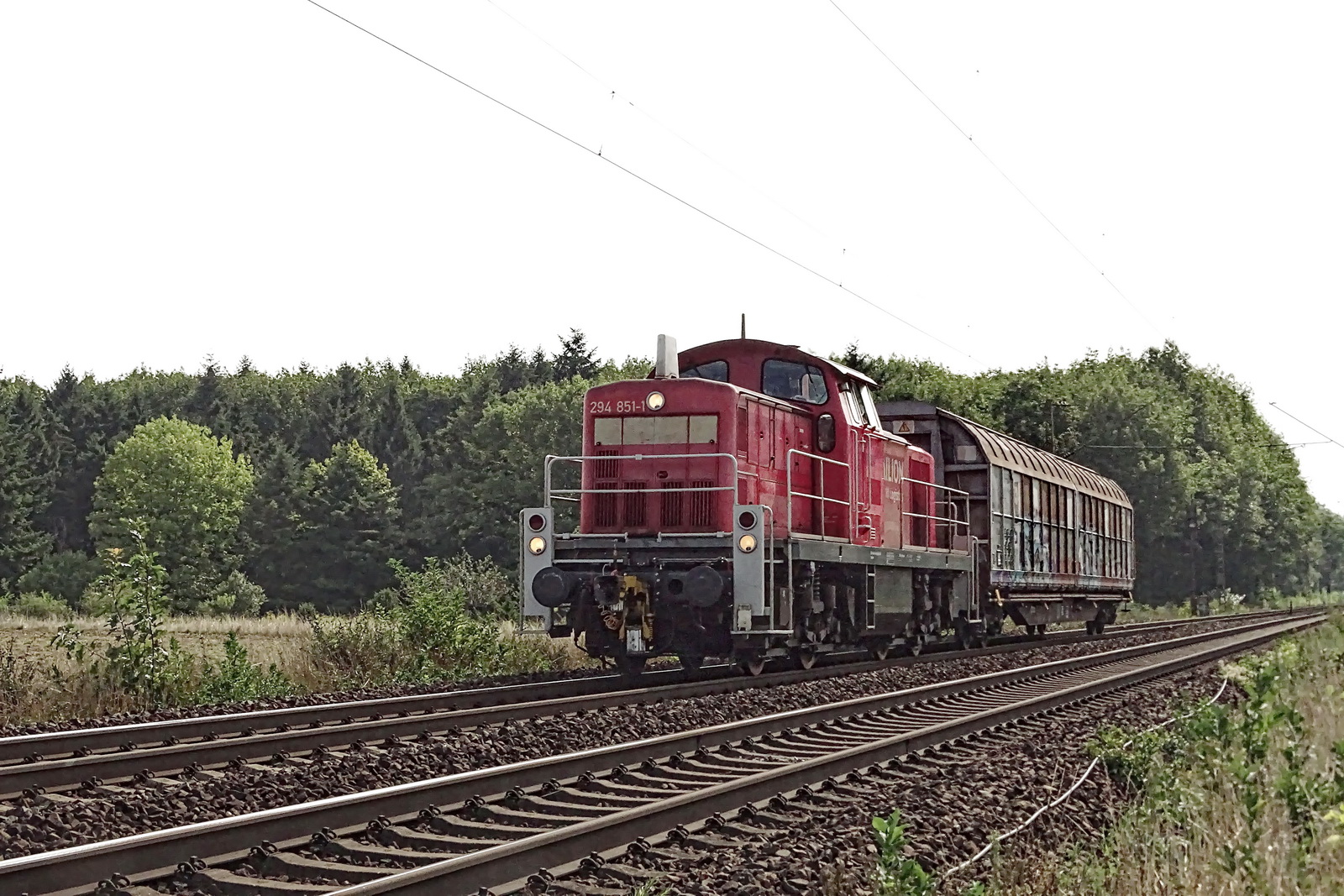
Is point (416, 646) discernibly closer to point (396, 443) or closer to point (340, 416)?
point (396, 443)

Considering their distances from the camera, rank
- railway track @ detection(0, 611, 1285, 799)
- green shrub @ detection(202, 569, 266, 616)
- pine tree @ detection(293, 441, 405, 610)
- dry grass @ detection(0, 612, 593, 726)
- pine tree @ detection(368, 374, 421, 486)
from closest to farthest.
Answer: railway track @ detection(0, 611, 1285, 799), dry grass @ detection(0, 612, 593, 726), green shrub @ detection(202, 569, 266, 616), pine tree @ detection(293, 441, 405, 610), pine tree @ detection(368, 374, 421, 486)

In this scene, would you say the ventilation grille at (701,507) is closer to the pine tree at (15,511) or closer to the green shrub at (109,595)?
the green shrub at (109,595)

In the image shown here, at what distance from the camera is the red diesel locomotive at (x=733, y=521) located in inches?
583

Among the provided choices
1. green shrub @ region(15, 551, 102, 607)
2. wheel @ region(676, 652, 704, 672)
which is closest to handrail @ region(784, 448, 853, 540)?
wheel @ region(676, 652, 704, 672)

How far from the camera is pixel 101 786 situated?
7.84 metres

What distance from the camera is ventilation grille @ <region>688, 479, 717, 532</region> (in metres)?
15.4

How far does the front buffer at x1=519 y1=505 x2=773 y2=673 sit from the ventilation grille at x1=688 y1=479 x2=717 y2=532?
0.57 m

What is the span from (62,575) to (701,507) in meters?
73.7

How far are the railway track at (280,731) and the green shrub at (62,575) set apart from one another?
7102cm

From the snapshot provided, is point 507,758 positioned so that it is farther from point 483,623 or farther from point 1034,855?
point 483,623

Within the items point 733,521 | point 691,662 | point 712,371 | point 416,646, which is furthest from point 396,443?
point 733,521

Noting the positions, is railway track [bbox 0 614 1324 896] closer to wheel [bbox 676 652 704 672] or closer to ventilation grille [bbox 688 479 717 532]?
ventilation grille [bbox 688 479 717 532]

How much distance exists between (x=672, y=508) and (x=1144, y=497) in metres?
51.9

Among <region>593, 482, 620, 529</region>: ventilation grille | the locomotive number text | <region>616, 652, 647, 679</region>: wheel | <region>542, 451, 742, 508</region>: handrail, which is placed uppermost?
the locomotive number text
